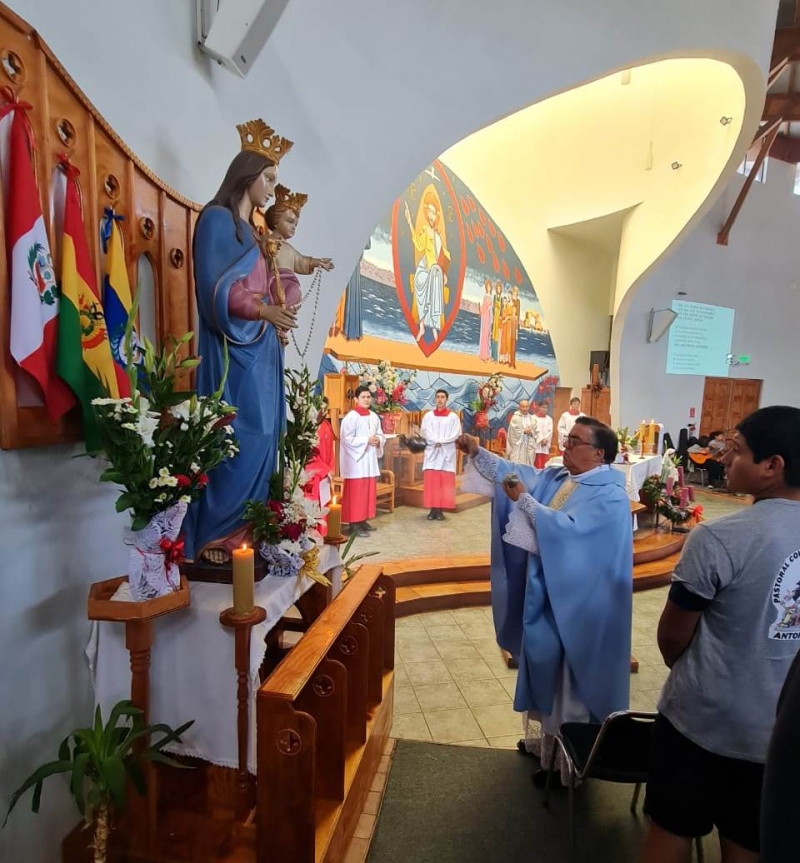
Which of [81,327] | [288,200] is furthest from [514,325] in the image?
[81,327]

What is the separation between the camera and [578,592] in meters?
2.33

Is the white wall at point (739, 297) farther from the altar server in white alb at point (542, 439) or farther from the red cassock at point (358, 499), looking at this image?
the red cassock at point (358, 499)

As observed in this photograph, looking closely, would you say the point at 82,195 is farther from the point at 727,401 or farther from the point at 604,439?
the point at 727,401

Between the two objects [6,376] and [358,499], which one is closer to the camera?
[6,376]

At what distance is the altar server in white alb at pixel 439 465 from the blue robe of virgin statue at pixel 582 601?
197 inches

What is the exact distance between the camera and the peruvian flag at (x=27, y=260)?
135 cm

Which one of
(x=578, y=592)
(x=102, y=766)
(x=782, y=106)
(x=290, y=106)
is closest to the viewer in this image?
(x=102, y=766)

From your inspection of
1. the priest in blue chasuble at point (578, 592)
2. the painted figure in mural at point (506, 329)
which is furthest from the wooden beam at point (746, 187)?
the priest in blue chasuble at point (578, 592)

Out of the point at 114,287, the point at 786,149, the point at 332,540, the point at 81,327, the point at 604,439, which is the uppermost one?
the point at 786,149

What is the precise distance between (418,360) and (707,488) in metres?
8.12

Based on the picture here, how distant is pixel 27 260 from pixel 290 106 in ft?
6.09

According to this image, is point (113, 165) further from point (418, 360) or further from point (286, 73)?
point (418, 360)

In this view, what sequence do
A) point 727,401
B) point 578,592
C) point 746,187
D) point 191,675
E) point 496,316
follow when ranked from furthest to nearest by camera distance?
point 727,401, point 746,187, point 496,316, point 578,592, point 191,675

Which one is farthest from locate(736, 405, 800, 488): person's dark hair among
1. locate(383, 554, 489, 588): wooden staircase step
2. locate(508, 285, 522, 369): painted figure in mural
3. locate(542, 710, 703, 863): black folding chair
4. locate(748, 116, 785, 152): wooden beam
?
locate(748, 116, 785, 152): wooden beam
